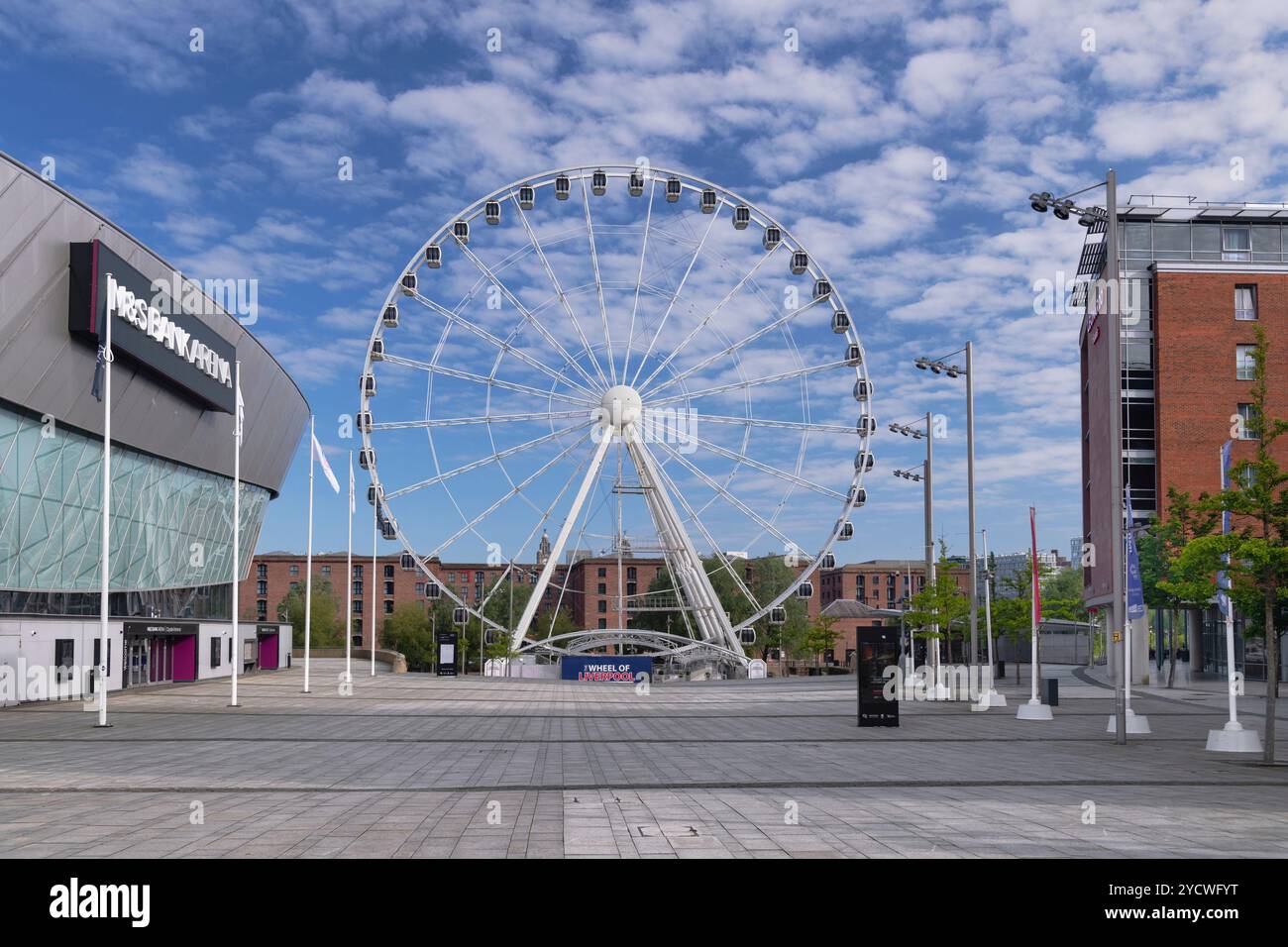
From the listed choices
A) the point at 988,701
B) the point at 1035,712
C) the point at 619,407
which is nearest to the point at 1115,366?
the point at 1035,712

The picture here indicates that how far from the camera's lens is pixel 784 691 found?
49188 mm

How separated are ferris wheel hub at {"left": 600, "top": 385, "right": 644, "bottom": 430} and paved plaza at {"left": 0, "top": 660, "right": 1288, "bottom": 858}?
19.3 meters

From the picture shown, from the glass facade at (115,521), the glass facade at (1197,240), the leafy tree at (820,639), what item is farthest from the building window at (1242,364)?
the glass facade at (115,521)

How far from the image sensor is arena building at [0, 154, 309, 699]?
3478 centimetres

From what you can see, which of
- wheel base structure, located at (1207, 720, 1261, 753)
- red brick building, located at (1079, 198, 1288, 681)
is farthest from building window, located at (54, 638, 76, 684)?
red brick building, located at (1079, 198, 1288, 681)

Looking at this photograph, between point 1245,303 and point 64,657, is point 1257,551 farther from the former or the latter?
point 1245,303

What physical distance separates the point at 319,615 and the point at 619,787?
375 feet

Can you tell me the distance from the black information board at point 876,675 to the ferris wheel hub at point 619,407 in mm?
23972

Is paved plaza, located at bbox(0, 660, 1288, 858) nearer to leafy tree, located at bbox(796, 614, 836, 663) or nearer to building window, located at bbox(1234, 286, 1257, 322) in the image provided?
building window, located at bbox(1234, 286, 1257, 322)

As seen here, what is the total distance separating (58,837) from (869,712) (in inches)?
786

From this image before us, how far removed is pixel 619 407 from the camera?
167 feet
